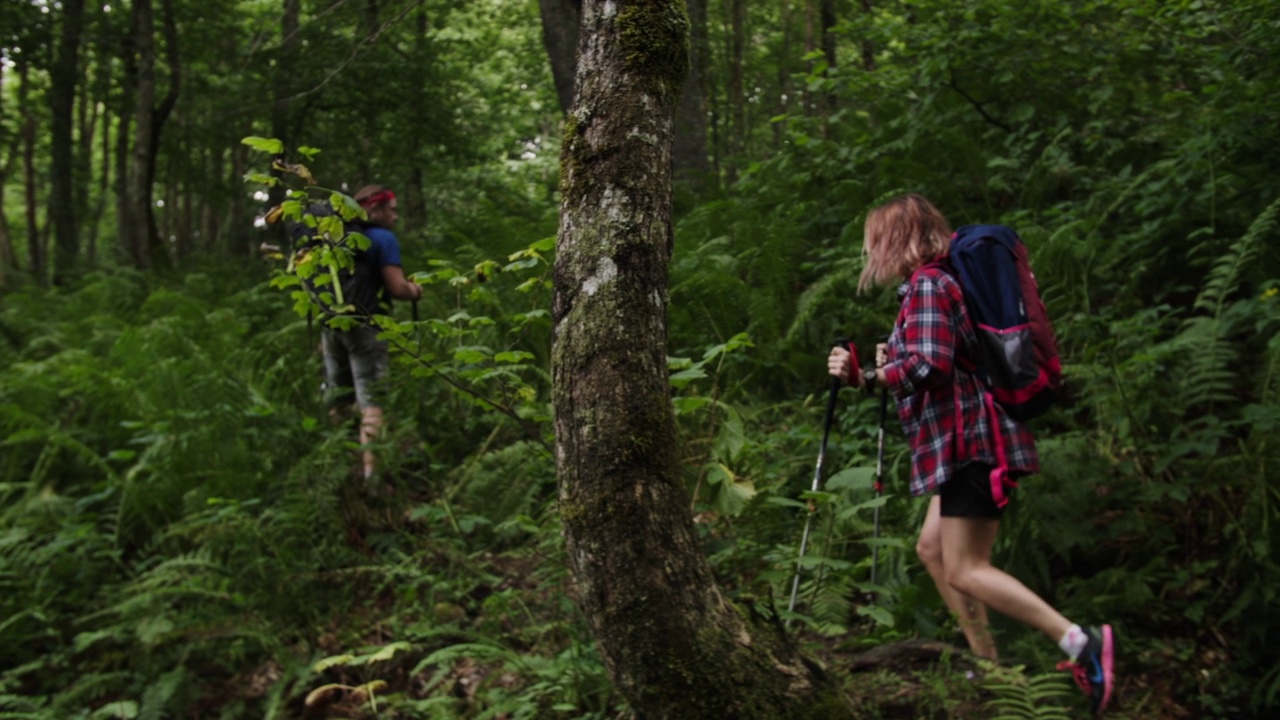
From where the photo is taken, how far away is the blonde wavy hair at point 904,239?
3.63 m

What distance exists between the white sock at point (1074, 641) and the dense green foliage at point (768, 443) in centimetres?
19

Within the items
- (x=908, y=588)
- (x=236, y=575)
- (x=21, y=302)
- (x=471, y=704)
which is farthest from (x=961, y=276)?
(x=21, y=302)

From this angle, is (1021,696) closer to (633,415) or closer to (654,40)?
(633,415)

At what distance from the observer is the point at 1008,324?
3.29 metres

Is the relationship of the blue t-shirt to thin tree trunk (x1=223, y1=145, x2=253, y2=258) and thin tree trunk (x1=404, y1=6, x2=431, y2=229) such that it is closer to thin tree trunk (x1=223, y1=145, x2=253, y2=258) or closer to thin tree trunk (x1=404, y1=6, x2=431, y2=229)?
thin tree trunk (x1=404, y1=6, x2=431, y2=229)

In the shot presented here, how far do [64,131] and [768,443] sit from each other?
1394cm

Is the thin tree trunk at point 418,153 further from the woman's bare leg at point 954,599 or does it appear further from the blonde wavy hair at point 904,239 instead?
the woman's bare leg at point 954,599

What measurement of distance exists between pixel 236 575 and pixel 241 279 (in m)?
8.31

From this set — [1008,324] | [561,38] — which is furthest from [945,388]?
[561,38]

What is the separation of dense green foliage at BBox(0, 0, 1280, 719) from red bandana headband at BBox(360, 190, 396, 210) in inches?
39.5

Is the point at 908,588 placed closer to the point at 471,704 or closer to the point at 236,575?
the point at 471,704

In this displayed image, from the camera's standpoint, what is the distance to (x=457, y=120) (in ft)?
46.3

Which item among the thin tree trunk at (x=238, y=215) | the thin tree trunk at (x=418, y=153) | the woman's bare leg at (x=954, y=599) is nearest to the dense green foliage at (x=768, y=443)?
the woman's bare leg at (x=954, y=599)

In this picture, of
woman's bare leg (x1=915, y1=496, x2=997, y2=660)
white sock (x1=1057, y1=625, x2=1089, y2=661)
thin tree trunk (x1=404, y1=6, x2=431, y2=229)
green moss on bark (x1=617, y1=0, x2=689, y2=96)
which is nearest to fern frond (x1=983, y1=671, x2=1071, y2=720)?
white sock (x1=1057, y1=625, x2=1089, y2=661)
